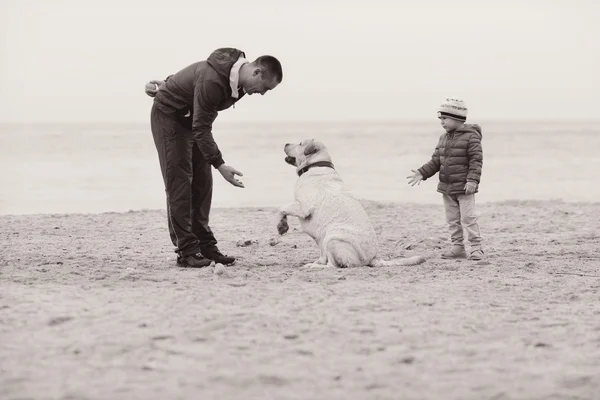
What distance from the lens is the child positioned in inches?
265

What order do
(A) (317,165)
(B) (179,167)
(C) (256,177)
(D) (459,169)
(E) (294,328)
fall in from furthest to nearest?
1. (C) (256,177)
2. (D) (459,169)
3. (A) (317,165)
4. (B) (179,167)
5. (E) (294,328)

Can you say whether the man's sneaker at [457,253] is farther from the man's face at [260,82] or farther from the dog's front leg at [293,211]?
the man's face at [260,82]

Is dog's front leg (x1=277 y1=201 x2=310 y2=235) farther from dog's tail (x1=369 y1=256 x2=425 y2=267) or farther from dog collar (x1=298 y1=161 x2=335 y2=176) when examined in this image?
dog's tail (x1=369 y1=256 x2=425 y2=267)

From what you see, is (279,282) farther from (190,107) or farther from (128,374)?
(128,374)

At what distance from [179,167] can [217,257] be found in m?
0.87

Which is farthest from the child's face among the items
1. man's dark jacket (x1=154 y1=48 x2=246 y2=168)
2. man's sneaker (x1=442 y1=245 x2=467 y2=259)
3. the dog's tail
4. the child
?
man's dark jacket (x1=154 y1=48 x2=246 y2=168)

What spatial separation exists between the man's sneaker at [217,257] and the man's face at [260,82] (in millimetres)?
1435

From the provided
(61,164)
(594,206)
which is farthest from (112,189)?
(594,206)

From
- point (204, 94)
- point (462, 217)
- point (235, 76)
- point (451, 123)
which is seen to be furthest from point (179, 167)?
point (462, 217)

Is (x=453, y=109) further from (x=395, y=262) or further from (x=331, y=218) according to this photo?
(x=331, y=218)

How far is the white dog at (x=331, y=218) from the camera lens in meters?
5.92

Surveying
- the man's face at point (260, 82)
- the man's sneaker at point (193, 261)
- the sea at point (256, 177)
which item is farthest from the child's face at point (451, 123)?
the sea at point (256, 177)

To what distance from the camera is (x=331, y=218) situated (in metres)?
5.99

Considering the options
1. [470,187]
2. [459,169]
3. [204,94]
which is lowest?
[470,187]
